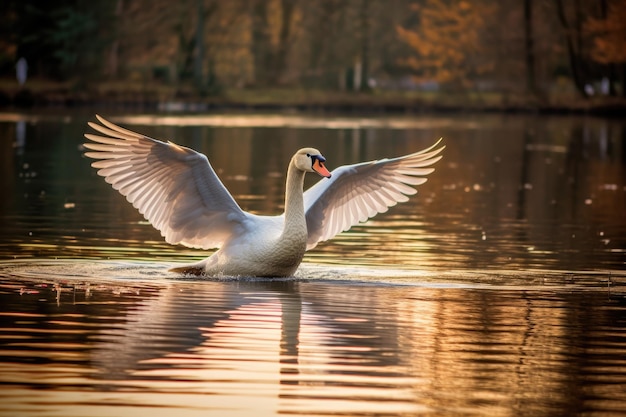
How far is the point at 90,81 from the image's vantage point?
222ft

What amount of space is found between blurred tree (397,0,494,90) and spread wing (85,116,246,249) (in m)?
63.0

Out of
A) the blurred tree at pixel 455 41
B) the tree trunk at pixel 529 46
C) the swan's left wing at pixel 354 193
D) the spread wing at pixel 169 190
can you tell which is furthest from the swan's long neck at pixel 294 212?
the blurred tree at pixel 455 41

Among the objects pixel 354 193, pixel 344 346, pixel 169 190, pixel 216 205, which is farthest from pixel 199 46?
pixel 344 346

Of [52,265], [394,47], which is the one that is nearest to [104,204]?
[52,265]

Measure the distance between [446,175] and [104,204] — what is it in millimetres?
10343

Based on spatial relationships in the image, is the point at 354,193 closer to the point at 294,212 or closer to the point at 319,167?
the point at 319,167

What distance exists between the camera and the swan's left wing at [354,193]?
14.9m

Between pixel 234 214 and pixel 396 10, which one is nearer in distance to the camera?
pixel 234 214

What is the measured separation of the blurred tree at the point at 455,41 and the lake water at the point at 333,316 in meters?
53.1

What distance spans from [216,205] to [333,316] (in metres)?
2.70

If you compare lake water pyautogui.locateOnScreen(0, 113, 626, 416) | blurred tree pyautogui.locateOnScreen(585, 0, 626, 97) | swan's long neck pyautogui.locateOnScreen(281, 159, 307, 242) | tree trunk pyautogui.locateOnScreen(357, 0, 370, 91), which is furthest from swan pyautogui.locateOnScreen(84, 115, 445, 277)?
tree trunk pyautogui.locateOnScreen(357, 0, 370, 91)

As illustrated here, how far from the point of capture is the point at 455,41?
7725cm

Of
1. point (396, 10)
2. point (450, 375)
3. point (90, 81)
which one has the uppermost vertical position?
point (396, 10)

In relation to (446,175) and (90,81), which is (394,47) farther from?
(446,175)
